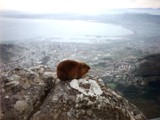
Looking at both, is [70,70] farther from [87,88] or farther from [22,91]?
[22,91]

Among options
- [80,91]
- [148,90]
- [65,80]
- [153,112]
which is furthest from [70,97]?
[148,90]

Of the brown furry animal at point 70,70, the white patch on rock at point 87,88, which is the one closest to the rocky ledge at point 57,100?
the white patch on rock at point 87,88

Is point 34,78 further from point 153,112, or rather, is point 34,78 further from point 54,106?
point 153,112

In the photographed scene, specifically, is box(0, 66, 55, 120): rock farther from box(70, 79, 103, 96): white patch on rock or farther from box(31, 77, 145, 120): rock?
box(70, 79, 103, 96): white patch on rock

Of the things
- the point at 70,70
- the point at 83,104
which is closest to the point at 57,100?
the point at 83,104

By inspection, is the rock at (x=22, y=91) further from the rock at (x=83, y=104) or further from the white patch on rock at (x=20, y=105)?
the rock at (x=83, y=104)
